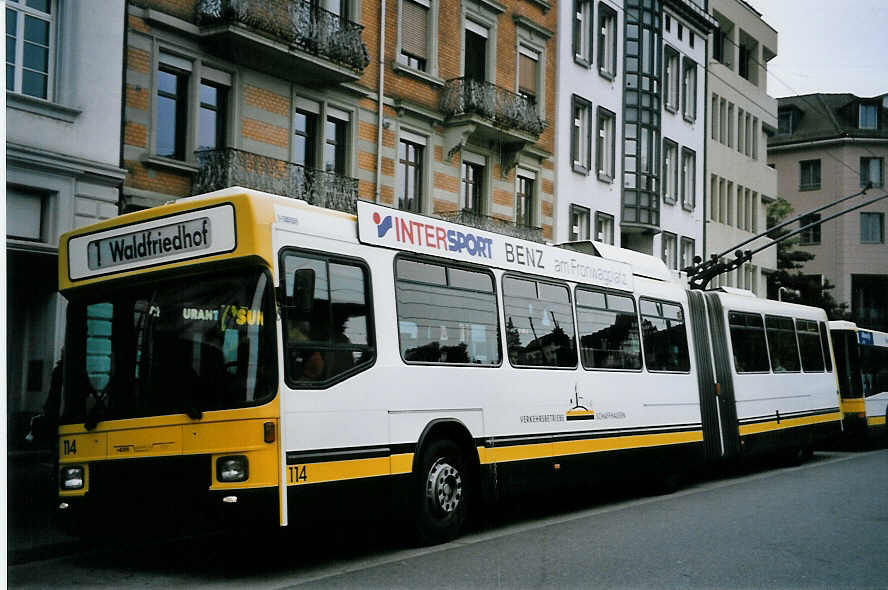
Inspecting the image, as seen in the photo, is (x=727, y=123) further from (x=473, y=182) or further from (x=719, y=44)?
(x=473, y=182)

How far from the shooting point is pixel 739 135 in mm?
46375

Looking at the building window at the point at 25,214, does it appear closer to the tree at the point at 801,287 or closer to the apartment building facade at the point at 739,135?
the apartment building facade at the point at 739,135

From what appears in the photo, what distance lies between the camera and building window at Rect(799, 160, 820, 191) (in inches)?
2616

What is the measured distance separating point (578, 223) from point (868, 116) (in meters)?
40.4

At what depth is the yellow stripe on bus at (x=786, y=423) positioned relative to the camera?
17781 millimetres

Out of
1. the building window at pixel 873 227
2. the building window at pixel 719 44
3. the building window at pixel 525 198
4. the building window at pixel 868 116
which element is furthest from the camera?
the building window at pixel 868 116

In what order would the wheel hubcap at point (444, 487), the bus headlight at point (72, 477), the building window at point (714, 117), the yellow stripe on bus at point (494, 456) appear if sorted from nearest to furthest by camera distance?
the yellow stripe on bus at point (494, 456) < the bus headlight at point (72, 477) < the wheel hubcap at point (444, 487) < the building window at point (714, 117)

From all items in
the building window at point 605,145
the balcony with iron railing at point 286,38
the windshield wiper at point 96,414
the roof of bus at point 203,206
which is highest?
the building window at point 605,145

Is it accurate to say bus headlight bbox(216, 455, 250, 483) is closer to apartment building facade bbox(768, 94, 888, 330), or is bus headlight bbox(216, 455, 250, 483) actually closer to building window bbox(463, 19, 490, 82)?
building window bbox(463, 19, 490, 82)

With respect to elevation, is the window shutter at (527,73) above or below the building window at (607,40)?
below

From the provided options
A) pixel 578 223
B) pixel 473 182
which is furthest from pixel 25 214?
pixel 578 223

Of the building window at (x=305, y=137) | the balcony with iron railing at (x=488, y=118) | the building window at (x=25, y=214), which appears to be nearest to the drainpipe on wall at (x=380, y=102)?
the building window at (x=305, y=137)

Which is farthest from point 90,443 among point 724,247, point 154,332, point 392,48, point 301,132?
point 724,247

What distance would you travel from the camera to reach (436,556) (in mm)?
9406
